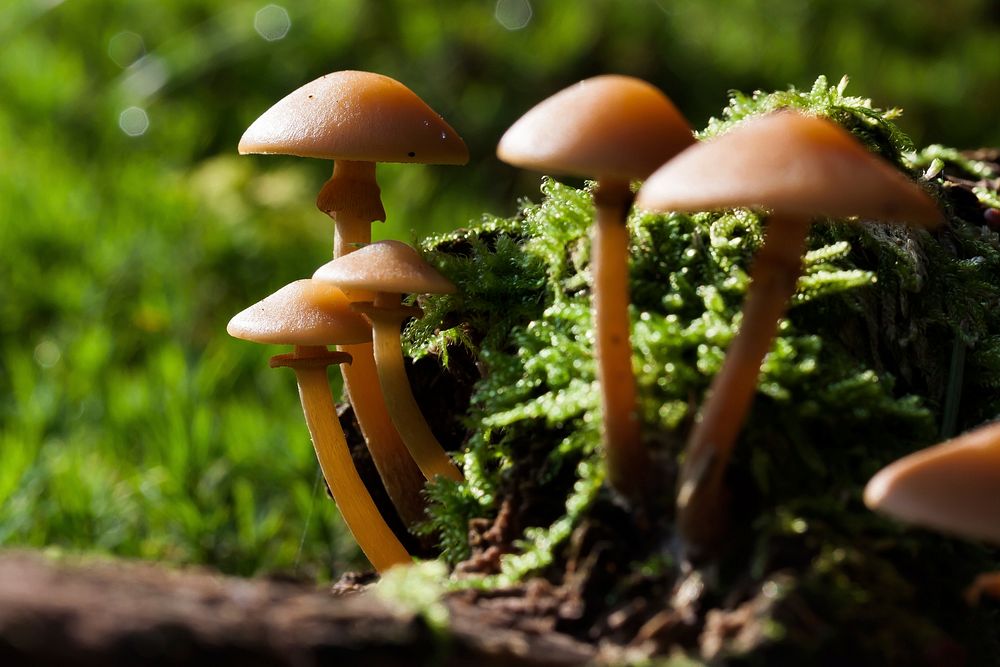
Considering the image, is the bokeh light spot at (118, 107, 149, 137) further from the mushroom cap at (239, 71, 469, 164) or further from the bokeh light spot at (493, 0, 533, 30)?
the mushroom cap at (239, 71, 469, 164)

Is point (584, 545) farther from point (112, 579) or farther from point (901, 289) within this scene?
point (901, 289)

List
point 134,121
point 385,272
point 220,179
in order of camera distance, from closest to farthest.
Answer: point 385,272, point 220,179, point 134,121

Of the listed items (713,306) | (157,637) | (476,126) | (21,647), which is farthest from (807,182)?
(476,126)

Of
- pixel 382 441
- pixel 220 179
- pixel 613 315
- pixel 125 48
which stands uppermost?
pixel 125 48

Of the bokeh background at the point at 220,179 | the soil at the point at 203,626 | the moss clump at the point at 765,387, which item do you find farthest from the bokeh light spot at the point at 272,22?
the soil at the point at 203,626

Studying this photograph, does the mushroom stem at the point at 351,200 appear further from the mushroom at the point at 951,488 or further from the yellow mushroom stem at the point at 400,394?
the mushroom at the point at 951,488

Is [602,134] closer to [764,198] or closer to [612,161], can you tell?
[612,161]

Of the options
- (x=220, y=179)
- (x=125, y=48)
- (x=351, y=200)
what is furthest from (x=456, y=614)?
(x=125, y=48)
